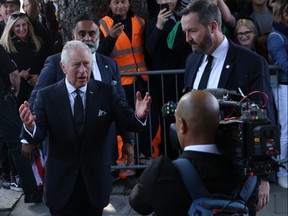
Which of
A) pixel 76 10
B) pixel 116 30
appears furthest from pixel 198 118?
pixel 76 10

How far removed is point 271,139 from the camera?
327cm

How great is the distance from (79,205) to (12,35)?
3.25m

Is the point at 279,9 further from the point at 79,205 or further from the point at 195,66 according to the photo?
the point at 79,205

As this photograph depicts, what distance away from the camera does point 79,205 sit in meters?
5.05

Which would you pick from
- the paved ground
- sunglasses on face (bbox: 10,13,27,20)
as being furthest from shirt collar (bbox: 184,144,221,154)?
sunglasses on face (bbox: 10,13,27,20)

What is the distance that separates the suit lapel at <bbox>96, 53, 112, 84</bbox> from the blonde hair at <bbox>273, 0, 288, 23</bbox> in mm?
2146

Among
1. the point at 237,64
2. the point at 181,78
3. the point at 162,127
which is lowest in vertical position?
the point at 162,127

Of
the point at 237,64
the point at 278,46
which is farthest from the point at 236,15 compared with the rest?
the point at 237,64

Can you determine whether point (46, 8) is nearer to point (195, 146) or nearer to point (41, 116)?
point (41, 116)

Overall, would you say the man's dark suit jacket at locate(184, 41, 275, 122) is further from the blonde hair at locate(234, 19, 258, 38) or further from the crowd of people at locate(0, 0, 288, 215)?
the blonde hair at locate(234, 19, 258, 38)

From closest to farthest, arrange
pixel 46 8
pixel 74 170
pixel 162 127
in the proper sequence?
pixel 74 170 < pixel 162 127 < pixel 46 8

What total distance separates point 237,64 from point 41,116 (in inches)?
57.7

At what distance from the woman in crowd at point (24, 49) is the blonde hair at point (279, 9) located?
107 inches

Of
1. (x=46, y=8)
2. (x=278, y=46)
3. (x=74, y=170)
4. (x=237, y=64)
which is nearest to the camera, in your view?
(x=237, y=64)
